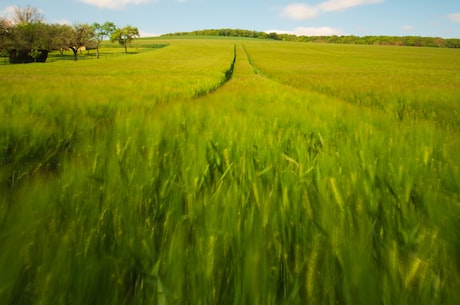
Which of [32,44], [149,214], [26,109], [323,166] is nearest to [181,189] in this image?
[149,214]

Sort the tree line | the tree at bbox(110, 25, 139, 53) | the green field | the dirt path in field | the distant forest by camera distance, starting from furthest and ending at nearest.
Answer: the distant forest
the tree at bbox(110, 25, 139, 53)
the tree line
the dirt path in field
the green field

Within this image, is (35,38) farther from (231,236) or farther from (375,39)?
(375,39)

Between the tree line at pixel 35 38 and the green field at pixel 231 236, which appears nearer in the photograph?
the green field at pixel 231 236

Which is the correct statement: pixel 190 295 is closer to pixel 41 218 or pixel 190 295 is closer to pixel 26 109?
pixel 41 218

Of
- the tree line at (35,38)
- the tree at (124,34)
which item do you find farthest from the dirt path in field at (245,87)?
the tree at (124,34)

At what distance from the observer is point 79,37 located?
58469mm

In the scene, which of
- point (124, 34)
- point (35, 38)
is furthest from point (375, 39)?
point (35, 38)

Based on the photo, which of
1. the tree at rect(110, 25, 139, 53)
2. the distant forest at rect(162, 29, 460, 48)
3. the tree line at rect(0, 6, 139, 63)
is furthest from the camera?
the distant forest at rect(162, 29, 460, 48)

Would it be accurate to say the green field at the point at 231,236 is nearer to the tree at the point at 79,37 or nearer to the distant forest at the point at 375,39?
the tree at the point at 79,37

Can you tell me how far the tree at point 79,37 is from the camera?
5644 cm

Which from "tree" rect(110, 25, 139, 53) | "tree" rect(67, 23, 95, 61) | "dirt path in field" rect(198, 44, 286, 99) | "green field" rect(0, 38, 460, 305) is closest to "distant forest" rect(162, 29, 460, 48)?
"tree" rect(110, 25, 139, 53)

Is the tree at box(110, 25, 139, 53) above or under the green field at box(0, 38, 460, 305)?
above

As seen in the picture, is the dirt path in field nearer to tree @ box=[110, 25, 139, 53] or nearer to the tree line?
the tree line

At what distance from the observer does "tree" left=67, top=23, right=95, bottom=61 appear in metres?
56.4
